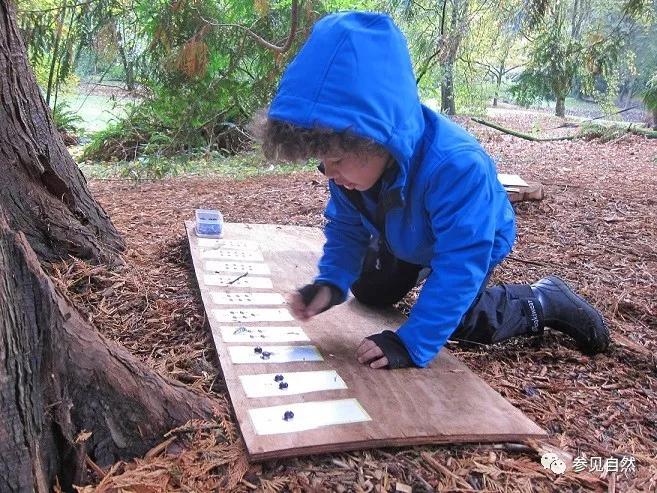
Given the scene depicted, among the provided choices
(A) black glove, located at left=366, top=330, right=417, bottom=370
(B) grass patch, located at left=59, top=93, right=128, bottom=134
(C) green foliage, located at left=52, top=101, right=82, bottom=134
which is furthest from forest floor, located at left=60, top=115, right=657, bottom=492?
(C) green foliage, located at left=52, top=101, right=82, bottom=134

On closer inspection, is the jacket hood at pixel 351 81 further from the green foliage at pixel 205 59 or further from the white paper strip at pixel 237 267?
the green foliage at pixel 205 59

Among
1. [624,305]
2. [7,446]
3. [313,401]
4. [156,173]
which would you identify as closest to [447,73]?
[156,173]

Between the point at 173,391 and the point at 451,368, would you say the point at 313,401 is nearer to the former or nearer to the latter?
the point at 173,391

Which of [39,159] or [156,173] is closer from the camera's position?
[39,159]

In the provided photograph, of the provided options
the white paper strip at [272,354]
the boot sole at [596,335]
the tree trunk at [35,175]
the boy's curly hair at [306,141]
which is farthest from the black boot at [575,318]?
the tree trunk at [35,175]

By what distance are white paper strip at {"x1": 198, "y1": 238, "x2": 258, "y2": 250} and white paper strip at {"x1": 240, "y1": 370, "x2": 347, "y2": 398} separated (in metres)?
1.17

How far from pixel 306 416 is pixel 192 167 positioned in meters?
5.44

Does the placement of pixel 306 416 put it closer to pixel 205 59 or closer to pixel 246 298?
pixel 246 298

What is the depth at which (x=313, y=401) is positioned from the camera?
1.57 m

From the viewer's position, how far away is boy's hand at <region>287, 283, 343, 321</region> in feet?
6.62

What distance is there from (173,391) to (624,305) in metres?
1.96

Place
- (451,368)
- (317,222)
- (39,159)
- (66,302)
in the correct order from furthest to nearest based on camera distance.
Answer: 1. (317,222)
2. (39,159)
3. (451,368)
4. (66,302)

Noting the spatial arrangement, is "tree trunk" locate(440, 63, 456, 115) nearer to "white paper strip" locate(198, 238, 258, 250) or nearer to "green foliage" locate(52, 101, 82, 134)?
"green foliage" locate(52, 101, 82, 134)

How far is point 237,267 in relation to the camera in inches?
100
